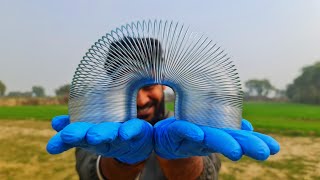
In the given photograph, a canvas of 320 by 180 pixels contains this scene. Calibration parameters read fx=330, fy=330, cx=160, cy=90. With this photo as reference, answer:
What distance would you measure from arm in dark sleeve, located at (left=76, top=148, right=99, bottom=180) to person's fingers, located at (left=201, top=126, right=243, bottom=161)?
0.85 m

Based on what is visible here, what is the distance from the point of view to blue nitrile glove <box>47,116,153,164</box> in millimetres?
867

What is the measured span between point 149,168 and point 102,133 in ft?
3.21

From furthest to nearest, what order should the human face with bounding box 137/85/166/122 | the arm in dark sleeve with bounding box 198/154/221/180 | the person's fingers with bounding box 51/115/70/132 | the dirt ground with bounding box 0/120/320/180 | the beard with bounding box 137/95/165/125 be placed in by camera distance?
the dirt ground with bounding box 0/120/320/180 → the beard with bounding box 137/95/165/125 → the human face with bounding box 137/85/166/122 → the arm in dark sleeve with bounding box 198/154/221/180 → the person's fingers with bounding box 51/115/70/132

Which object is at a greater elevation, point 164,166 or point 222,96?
point 222,96

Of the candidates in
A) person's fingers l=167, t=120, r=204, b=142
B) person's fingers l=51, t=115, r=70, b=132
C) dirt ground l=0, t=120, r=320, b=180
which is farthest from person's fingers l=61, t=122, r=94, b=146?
dirt ground l=0, t=120, r=320, b=180

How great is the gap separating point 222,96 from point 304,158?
6.27 meters

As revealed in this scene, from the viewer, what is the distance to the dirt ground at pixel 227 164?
17.6 feet

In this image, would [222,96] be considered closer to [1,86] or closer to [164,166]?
[164,166]

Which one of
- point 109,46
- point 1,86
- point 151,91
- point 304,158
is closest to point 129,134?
point 109,46

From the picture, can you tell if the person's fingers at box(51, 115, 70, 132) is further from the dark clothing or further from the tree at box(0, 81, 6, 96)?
the tree at box(0, 81, 6, 96)

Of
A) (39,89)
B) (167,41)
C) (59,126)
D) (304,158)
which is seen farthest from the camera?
(39,89)

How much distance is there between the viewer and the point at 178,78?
101 cm

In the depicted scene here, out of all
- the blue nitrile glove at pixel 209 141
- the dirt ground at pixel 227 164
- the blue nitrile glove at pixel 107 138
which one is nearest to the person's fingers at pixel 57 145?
the blue nitrile glove at pixel 107 138

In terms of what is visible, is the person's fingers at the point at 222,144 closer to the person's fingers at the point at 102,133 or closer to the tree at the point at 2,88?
the person's fingers at the point at 102,133
